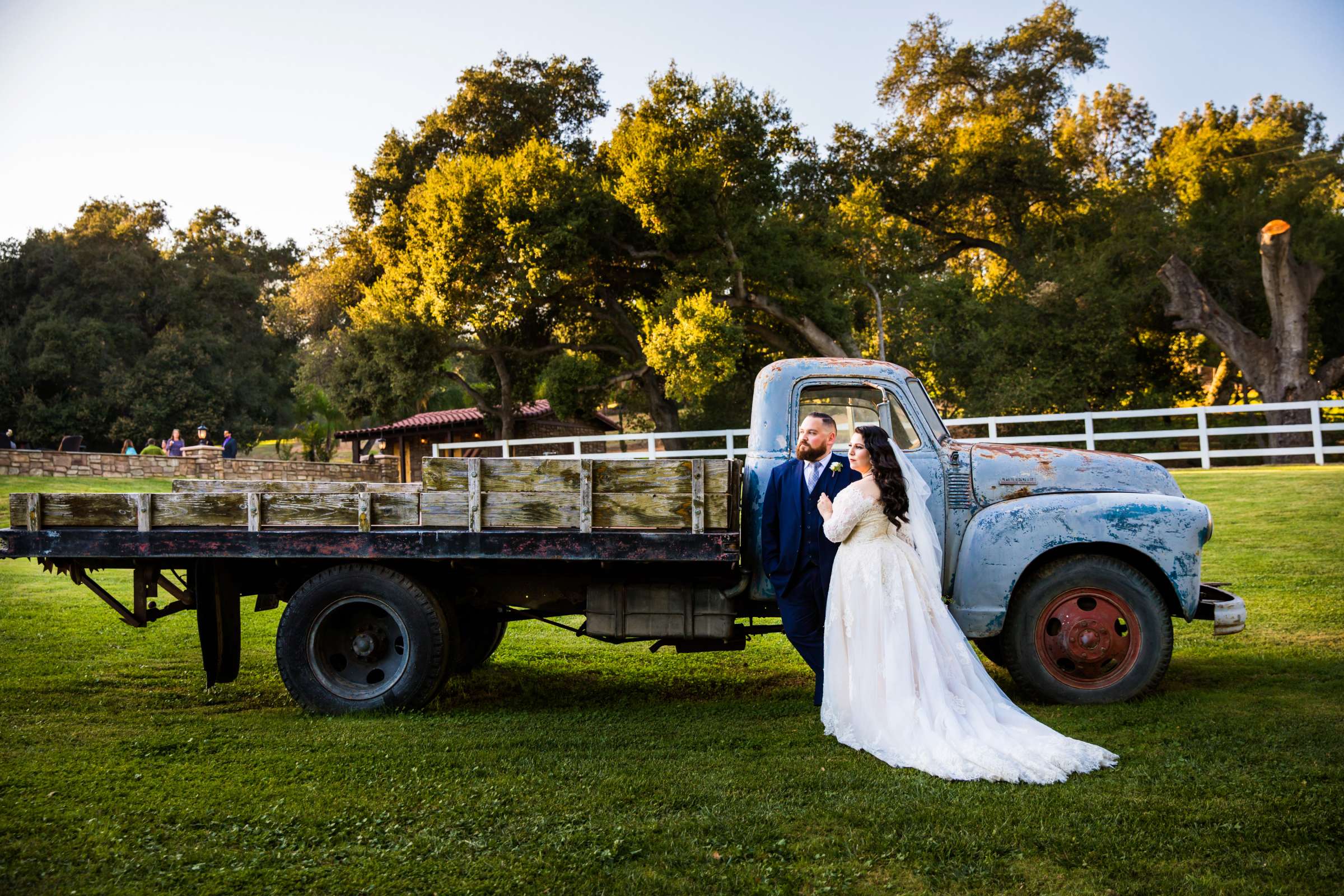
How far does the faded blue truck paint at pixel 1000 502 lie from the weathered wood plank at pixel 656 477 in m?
0.38

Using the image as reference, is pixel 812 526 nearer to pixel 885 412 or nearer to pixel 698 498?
pixel 698 498

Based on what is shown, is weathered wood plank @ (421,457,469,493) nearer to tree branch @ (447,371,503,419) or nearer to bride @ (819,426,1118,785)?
bride @ (819,426,1118,785)

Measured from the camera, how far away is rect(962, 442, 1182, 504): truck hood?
611cm

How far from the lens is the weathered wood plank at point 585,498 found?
5.74m

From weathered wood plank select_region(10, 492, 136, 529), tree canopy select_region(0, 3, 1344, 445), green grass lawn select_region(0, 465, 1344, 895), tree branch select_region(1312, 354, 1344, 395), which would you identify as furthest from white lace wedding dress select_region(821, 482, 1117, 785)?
tree branch select_region(1312, 354, 1344, 395)

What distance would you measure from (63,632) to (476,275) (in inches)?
698

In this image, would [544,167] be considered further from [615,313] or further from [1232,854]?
[1232,854]

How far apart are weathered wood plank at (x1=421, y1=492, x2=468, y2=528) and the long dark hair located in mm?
2441

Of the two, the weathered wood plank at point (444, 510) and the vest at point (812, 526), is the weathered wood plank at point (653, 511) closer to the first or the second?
the vest at point (812, 526)

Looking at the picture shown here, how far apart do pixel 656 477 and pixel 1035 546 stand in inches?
91.1

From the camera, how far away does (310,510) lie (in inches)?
236

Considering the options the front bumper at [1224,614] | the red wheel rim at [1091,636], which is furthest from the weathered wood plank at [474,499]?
the front bumper at [1224,614]

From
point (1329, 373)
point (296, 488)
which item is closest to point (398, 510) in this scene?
point (296, 488)

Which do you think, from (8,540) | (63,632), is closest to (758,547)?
(8,540)
